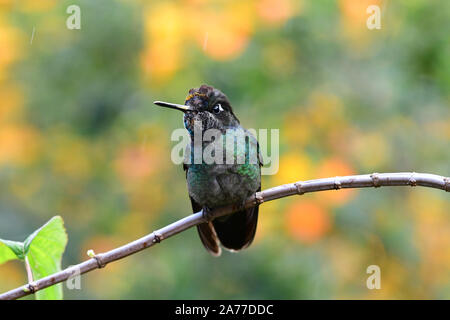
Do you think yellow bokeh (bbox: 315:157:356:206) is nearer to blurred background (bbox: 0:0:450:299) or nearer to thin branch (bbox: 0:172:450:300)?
blurred background (bbox: 0:0:450:299)

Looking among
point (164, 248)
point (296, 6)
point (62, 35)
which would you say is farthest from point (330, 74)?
point (62, 35)

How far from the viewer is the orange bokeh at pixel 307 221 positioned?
18.6 ft

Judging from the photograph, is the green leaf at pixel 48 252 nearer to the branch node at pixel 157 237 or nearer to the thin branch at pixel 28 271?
the thin branch at pixel 28 271

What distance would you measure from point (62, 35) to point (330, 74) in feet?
10.4

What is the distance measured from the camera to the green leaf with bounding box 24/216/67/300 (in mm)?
2230

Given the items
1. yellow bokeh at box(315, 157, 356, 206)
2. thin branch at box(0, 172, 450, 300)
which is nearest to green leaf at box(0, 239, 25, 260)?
thin branch at box(0, 172, 450, 300)

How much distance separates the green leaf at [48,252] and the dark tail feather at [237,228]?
5.82 feet

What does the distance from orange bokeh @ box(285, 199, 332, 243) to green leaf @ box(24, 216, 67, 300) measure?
11.8 ft

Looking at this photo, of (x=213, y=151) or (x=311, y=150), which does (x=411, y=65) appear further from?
(x=213, y=151)

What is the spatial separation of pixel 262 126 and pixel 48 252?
370cm

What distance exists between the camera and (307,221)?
5.66 meters

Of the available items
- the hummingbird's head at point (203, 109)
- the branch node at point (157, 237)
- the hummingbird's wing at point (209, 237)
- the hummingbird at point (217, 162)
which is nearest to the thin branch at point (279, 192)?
the branch node at point (157, 237)

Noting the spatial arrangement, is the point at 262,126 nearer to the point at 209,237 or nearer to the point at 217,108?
the point at 209,237

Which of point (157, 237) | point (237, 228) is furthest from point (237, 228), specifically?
point (157, 237)
